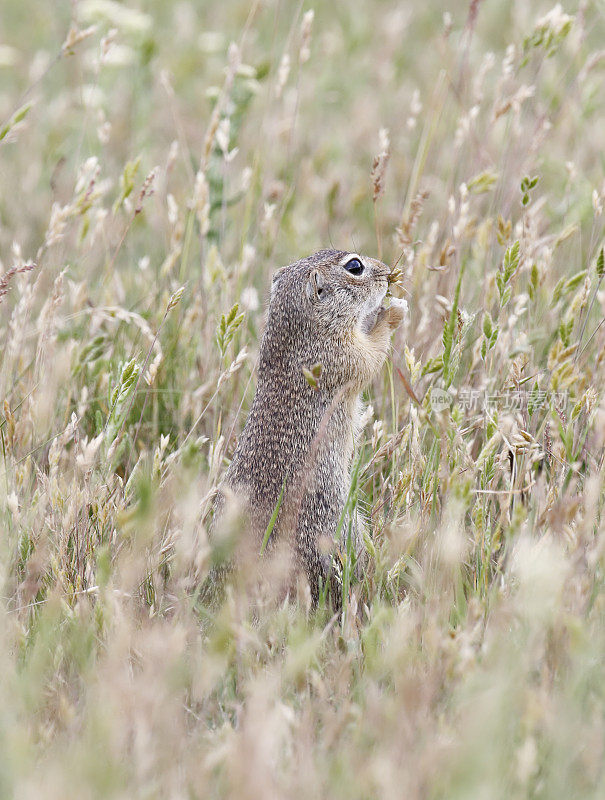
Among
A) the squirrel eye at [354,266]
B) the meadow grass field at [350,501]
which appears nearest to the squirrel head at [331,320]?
the squirrel eye at [354,266]

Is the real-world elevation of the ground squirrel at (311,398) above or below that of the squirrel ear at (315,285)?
below

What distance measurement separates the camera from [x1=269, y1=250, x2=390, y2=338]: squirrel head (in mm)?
4160

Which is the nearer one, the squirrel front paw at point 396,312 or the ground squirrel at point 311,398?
the ground squirrel at point 311,398

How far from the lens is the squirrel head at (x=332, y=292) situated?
4160 millimetres

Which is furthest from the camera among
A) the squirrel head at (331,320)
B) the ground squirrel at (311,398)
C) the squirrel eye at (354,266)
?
the squirrel eye at (354,266)

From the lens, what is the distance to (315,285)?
421 cm

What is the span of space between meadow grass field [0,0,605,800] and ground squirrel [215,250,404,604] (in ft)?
0.51

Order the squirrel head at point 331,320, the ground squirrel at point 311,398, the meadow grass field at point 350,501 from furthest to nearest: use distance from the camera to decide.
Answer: the squirrel head at point 331,320 → the ground squirrel at point 311,398 → the meadow grass field at point 350,501

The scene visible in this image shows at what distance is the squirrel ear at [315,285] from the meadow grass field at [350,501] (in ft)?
1.25

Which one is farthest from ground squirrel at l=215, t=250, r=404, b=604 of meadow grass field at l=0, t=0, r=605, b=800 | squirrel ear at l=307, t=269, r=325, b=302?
meadow grass field at l=0, t=0, r=605, b=800

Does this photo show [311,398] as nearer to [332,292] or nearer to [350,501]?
[332,292]

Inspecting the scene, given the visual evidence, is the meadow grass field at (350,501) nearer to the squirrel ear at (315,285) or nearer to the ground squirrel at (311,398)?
the ground squirrel at (311,398)

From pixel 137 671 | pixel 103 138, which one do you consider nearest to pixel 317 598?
pixel 137 671

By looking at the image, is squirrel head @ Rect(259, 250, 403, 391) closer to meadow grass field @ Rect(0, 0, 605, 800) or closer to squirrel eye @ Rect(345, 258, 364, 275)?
squirrel eye @ Rect(345, 258, 364, 275)
